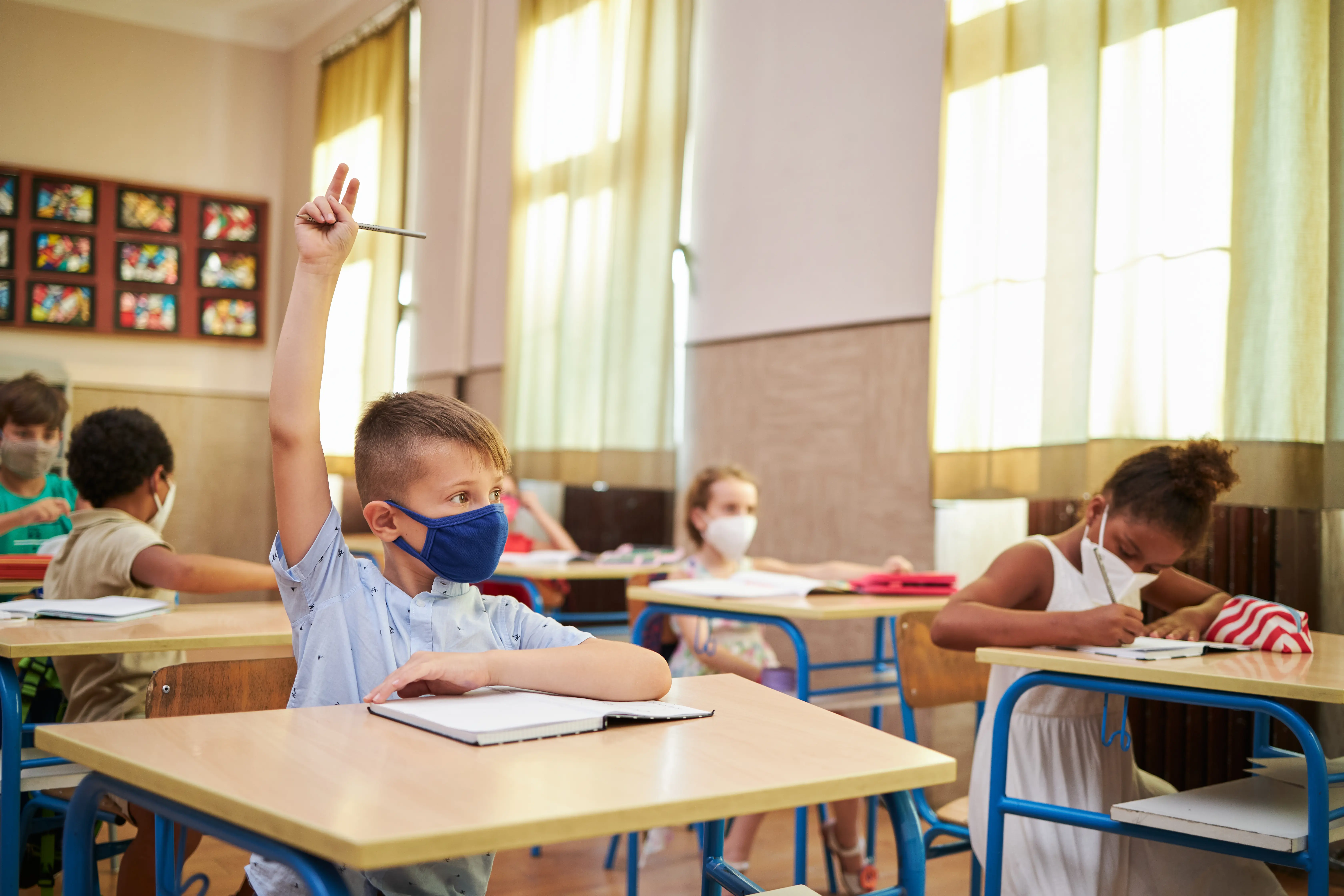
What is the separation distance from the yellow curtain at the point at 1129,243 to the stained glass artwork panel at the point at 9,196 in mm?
2637

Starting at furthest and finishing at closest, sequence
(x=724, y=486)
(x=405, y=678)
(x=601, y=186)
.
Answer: (x=601, y=186), (x=724, y=486), (x=405, y=678)

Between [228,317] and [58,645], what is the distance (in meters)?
2.04

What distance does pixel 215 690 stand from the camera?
1306 millimetres

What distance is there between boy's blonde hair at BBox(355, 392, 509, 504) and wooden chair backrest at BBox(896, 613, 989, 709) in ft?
3.40

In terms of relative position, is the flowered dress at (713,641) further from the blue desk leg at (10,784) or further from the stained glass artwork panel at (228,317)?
the stained glass artwork panel at (228,317)

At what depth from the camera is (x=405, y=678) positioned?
3.28 ft

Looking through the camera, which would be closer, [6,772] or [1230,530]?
[6,772]

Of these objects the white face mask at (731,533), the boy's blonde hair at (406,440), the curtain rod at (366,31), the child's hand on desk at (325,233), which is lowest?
the white face mask at (731,533)

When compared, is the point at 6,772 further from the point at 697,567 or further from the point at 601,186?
the point at 601,186

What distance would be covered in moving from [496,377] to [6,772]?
398cm

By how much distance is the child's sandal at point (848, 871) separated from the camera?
8.11 ft

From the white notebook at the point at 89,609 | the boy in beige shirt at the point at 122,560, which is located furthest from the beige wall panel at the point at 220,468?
the white notebook at the point at 89,609

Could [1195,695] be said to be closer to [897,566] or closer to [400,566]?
[400,566]

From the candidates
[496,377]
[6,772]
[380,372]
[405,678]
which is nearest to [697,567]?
[6,772]
